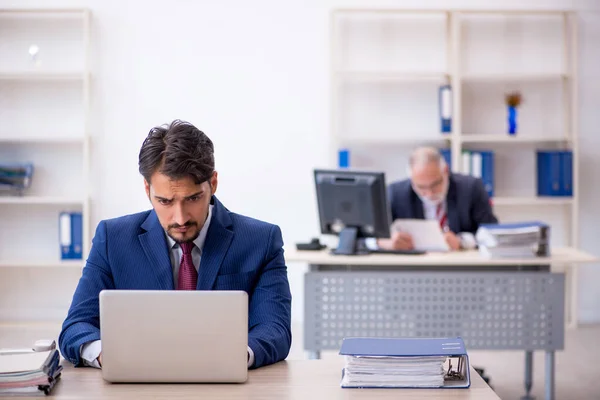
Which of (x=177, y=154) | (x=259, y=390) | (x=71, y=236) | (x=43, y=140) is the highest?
(x=43, y=140)

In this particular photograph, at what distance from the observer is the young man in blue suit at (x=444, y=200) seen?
513 cm

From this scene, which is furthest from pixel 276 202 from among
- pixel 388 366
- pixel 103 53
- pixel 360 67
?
pixel 388 366

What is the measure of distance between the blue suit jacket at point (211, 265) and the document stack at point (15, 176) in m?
4.04

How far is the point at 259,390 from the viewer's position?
7.14 ft

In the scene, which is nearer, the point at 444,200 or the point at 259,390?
the point at 259,390

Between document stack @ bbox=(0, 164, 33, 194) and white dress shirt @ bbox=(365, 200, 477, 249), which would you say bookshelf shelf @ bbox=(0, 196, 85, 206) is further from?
white dress shirt @ bbox=(365, 200, 477, 249)

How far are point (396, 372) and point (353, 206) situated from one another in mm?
2507

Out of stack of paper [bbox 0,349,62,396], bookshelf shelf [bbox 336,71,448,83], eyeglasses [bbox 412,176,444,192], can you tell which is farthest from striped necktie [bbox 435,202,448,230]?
stack of paper [bbox 0,349,62,396]

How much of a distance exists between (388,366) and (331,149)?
4.25m

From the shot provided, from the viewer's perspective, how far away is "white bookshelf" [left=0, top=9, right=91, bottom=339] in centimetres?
652

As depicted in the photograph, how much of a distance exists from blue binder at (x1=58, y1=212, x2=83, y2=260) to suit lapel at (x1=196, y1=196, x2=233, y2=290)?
159 inches

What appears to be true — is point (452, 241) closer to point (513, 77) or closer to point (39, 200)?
point (513, 77)

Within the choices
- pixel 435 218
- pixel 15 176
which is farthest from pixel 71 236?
pixel 435 218

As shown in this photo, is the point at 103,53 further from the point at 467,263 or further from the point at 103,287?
the point at 103,287
